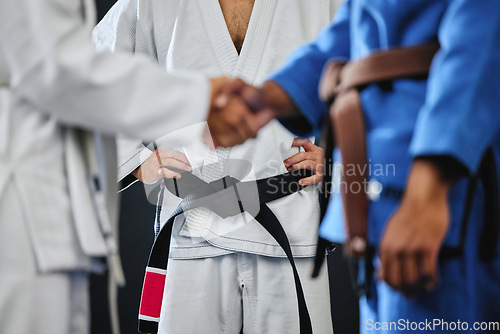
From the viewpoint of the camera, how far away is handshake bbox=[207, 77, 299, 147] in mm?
1294

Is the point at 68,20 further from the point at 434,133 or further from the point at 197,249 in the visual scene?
the point at 197,249

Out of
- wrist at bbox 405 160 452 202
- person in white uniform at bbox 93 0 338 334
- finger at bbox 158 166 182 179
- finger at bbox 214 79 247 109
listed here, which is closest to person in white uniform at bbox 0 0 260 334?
finger at bbox 214 79 247 109

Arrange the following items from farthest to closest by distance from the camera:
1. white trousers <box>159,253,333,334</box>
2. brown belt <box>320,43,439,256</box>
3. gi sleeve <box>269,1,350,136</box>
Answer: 1. white trousers <box>159,253,333,334</box>
2. gi sleeve <box>269,1,350,136</box>
3. brown belt <box>320,43,439,256</box>

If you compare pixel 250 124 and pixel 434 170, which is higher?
pixel 250 124

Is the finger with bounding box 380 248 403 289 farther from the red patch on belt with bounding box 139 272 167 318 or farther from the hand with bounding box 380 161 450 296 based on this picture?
the red patch on belt with bounding box 139 272 167 318

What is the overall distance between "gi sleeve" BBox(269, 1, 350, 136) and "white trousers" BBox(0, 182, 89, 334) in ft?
2.08

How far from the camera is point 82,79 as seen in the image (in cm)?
100

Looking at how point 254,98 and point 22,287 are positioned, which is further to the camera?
point 254,98

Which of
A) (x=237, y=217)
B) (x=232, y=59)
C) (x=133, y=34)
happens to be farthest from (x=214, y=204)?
(x=133, y=34)

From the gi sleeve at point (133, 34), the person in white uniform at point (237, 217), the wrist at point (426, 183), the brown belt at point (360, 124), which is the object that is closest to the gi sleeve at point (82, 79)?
the brown belt at point (360, 124)

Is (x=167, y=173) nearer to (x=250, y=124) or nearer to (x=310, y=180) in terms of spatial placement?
(x=310, y=180)

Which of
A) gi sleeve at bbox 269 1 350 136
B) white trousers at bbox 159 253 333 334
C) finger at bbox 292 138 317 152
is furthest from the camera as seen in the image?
finger at bbox 292 138 317 152

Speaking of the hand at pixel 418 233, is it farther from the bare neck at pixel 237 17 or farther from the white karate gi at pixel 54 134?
the bare neck at pixel 237 17

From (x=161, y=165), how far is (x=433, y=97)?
1247 millimetres
